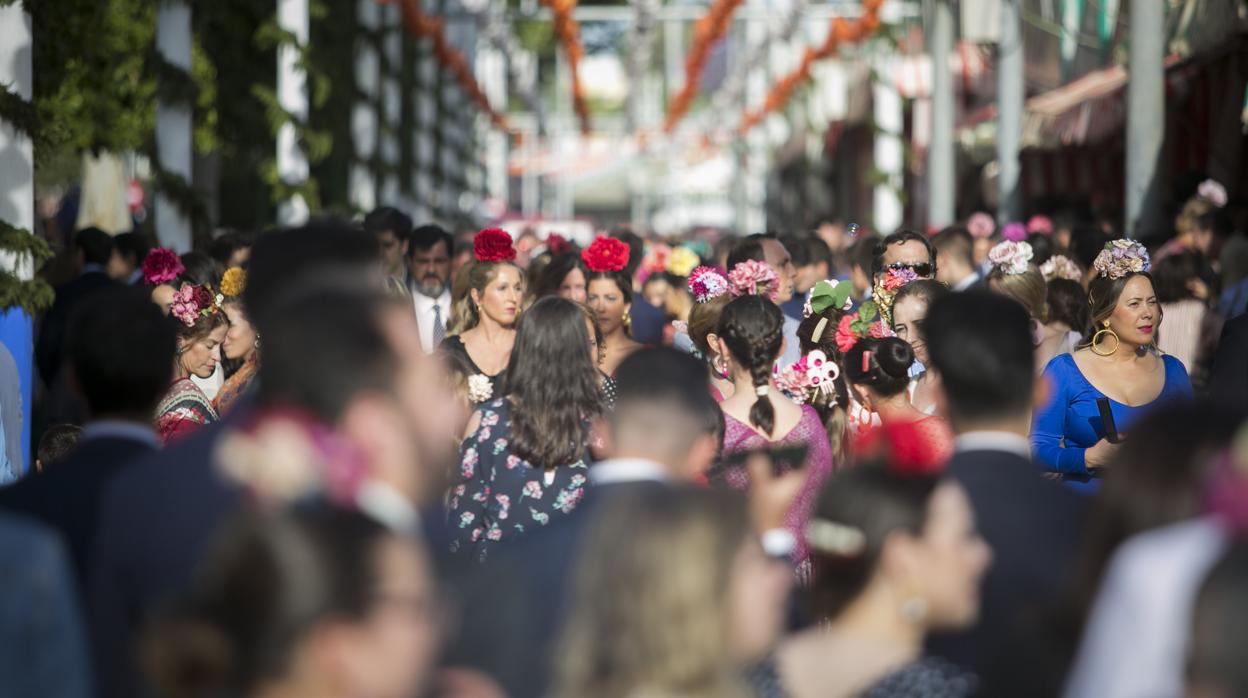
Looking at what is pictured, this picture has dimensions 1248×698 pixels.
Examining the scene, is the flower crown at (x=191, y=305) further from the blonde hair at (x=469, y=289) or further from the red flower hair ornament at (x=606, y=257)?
the red flower hair ornament at (x=606, y=257)

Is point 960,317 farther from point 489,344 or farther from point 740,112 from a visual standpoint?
point 740,112

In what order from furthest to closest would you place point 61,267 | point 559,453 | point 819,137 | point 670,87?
point 670,87, point 819,137, point 61,267, point 559,453

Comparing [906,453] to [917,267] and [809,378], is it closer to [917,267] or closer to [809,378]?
[809,378]

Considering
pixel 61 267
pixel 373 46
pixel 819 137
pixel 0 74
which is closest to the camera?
pixel 0 74

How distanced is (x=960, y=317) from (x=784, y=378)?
9.04 feet

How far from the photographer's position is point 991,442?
15.0 ft

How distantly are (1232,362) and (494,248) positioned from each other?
12.6 ft

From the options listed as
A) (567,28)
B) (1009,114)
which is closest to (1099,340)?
(1009,114)

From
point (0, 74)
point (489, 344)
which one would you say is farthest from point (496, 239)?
point (0, 74)

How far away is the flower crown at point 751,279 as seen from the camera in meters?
9.20

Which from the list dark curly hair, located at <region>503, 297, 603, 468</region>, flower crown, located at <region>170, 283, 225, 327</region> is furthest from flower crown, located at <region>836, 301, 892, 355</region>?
flower crown, located at <region>170, 283, 225, 327</region>

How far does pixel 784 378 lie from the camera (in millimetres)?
7383

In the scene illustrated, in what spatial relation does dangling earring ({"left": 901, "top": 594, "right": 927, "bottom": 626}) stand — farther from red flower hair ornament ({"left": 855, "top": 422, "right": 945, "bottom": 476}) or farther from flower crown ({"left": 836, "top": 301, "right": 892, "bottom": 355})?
flower crown ({"left": 836, "top": 301, "right": 892, "bottom": 355})

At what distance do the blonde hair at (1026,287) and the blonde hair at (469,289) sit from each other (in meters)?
2.26
